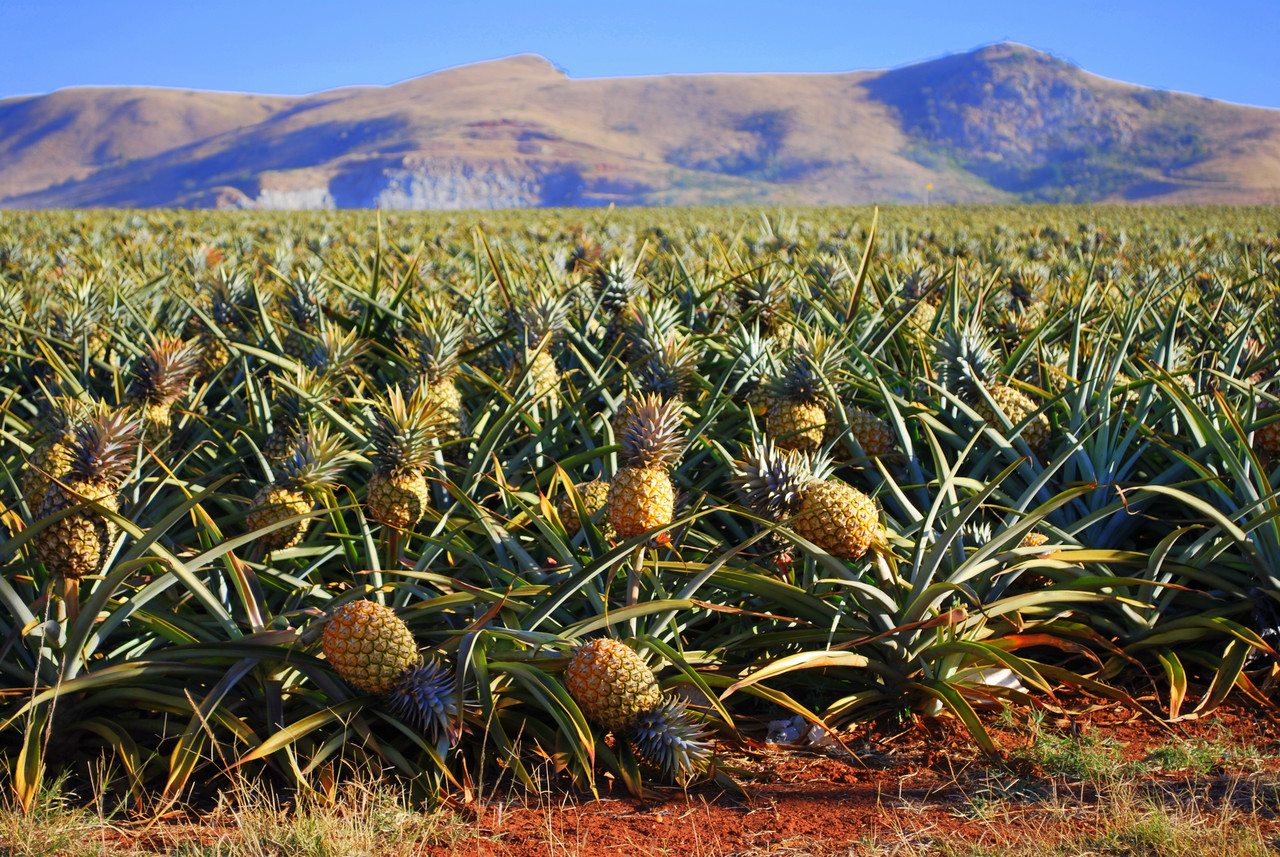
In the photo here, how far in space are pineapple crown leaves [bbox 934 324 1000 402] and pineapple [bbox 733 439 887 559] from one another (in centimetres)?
132

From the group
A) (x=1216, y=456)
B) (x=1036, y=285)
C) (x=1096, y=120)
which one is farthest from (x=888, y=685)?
(x=1096, y=120)

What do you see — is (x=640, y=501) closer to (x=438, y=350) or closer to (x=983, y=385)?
A: (x=438, y=350)

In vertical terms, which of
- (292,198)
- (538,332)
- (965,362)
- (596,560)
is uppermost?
(292,198)

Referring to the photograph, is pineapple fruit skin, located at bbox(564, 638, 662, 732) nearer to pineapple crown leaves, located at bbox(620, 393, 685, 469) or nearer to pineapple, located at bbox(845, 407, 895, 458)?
pineapple crown leaves, located at bbox(620, 393, 685, 469)

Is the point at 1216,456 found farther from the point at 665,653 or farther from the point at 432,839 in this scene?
the point at 432,839

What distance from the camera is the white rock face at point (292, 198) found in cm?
11838

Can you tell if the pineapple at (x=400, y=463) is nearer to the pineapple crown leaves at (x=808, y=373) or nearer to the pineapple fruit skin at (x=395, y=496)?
the pineapple fruit skin at (x=395, y=496)

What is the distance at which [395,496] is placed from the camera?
252cm

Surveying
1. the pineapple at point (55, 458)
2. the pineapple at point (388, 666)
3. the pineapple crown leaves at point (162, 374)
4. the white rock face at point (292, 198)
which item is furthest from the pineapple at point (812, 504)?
the white rock face at point (292, 198)

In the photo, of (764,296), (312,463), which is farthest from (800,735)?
(764,296)

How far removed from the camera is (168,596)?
9.39 ft

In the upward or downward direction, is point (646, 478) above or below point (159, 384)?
below

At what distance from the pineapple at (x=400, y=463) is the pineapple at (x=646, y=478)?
63 centimetres

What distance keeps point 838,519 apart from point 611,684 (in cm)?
73
